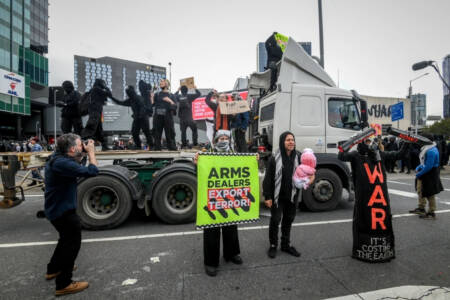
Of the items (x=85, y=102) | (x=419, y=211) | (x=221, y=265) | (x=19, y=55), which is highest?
(x=19, y=55)

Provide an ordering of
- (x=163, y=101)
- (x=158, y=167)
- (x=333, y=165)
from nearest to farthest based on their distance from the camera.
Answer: (x=158, y=167), (x=333, y=165), (x=163, y=101)

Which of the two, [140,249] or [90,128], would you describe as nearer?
[140,249]

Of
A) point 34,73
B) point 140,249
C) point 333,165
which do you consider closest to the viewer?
point 140,249

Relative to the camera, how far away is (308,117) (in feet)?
17.1

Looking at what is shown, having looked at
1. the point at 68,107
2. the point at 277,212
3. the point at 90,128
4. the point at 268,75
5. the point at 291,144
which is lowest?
the point at 277,212

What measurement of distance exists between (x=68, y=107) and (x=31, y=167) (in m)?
2.21

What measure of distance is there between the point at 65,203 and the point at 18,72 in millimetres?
46636

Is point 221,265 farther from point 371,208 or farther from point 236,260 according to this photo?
point 371,208

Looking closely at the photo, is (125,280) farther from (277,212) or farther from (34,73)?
(34,73)

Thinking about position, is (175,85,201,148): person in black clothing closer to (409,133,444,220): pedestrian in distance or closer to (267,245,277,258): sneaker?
(267,245,277,258): sneaker

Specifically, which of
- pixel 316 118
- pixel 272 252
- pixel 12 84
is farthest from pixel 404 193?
pixel 12 84

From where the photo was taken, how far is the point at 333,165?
5.32 metres

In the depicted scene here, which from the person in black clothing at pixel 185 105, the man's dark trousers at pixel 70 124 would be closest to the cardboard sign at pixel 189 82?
the person in black clothing at pixel 185 105

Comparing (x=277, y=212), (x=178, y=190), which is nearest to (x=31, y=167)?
(x=178, y=190)
